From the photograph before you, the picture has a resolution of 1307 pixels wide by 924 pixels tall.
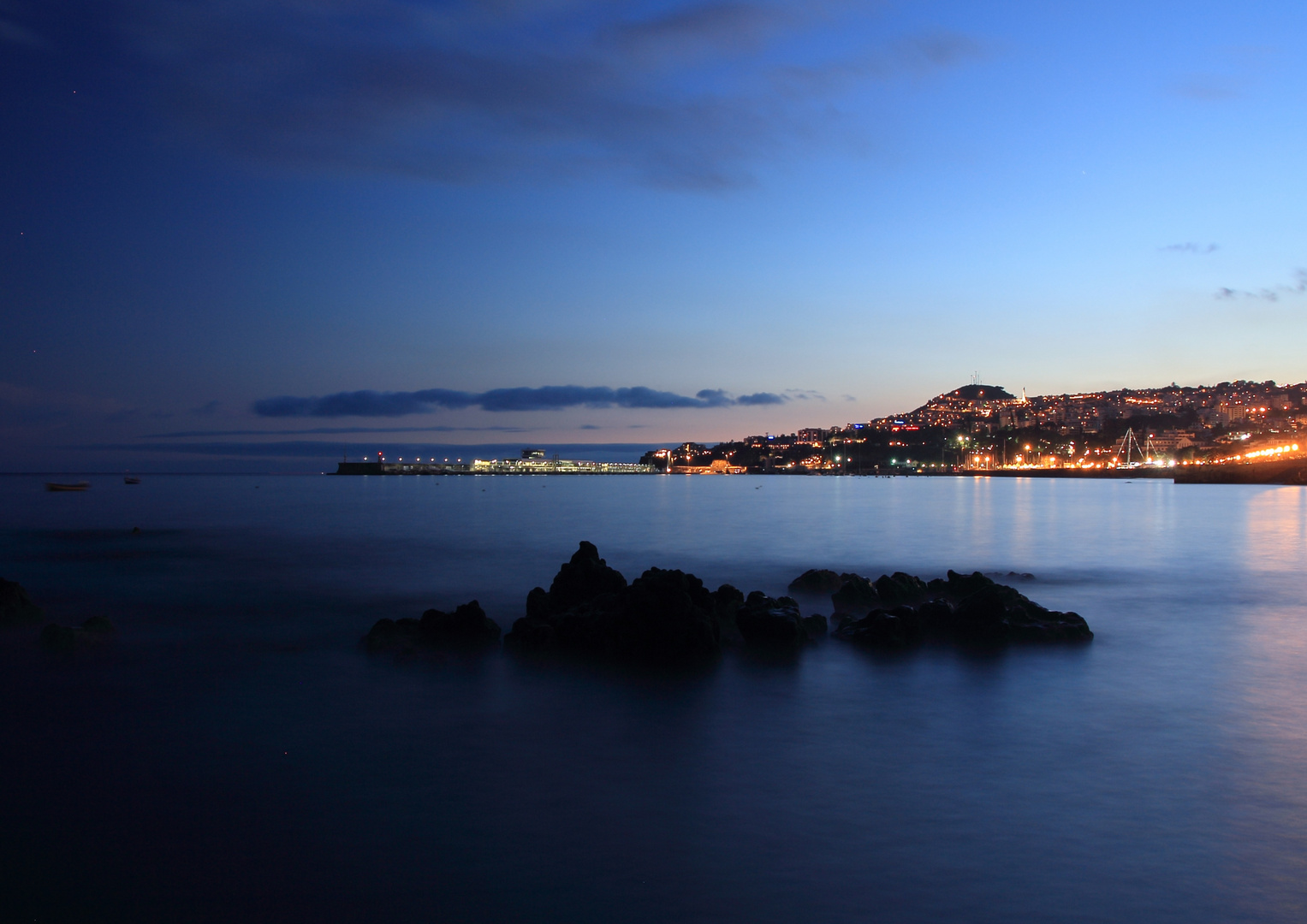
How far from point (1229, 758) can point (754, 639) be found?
6652 millimetres

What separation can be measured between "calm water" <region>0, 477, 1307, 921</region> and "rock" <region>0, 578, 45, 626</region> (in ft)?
3.66

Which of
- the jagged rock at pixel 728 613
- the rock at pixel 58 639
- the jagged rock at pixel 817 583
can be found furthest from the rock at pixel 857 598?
the rock at pixel 58 639

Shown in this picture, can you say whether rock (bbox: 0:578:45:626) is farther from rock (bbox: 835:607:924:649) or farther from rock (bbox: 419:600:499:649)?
rock (bbox: 835:607:924:649)

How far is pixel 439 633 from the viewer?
14273mm

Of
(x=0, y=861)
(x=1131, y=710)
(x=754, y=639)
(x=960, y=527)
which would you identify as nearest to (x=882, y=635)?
(x=754, y=639)

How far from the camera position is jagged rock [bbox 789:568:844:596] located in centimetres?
2056

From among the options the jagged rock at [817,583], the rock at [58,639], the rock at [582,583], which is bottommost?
the jagged rock at [817,583]

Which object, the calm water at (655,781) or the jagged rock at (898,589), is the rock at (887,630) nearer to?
the calm water at (655,781)

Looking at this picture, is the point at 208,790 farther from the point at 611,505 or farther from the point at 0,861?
the point at 611,505

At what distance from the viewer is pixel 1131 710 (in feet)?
34.8

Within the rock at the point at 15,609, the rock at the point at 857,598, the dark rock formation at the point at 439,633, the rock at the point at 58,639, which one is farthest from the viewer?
the rock at the point at 857,598

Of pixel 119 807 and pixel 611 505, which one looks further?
pixel 611 505

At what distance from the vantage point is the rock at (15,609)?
609 inches

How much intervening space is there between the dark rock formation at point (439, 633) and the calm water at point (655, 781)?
54 centimetres
